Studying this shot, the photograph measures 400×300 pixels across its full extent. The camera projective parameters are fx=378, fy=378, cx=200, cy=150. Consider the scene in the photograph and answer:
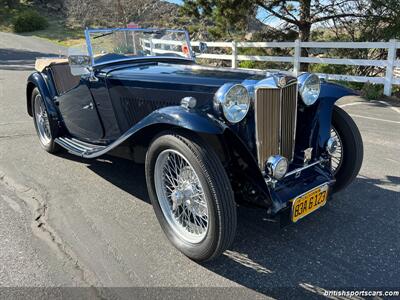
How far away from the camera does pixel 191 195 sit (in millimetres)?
2695

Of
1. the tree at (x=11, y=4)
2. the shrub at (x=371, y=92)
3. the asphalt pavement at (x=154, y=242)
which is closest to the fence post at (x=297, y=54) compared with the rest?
the shrub at (x=371, y=92)

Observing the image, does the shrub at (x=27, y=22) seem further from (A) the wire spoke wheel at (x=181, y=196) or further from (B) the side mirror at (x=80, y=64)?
(A) the wire spoke wheel at (x=181, y=196)

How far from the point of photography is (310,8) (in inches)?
429

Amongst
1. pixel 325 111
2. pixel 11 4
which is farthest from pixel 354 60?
pixel 11 4

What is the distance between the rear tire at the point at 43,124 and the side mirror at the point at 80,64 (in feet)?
3.36

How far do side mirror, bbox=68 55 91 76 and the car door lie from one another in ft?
0.27

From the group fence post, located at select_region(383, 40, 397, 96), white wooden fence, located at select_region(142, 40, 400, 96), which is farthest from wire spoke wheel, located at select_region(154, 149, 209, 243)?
fence post, located at select_region(383, 40, 397, 96)

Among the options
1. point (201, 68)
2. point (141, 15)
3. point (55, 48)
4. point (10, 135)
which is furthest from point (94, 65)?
point (141, 15)

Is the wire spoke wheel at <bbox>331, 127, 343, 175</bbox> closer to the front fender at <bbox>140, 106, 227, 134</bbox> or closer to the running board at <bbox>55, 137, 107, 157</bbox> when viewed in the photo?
the front fender at <bbox>140, 106, 227, 134</bbox>

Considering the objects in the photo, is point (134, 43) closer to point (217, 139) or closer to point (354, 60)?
point (217, 139)

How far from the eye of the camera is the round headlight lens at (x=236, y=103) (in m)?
2.52

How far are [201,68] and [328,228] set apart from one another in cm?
180

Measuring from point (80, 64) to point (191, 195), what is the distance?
202 centimetres

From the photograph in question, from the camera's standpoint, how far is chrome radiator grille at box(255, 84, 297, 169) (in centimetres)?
269
